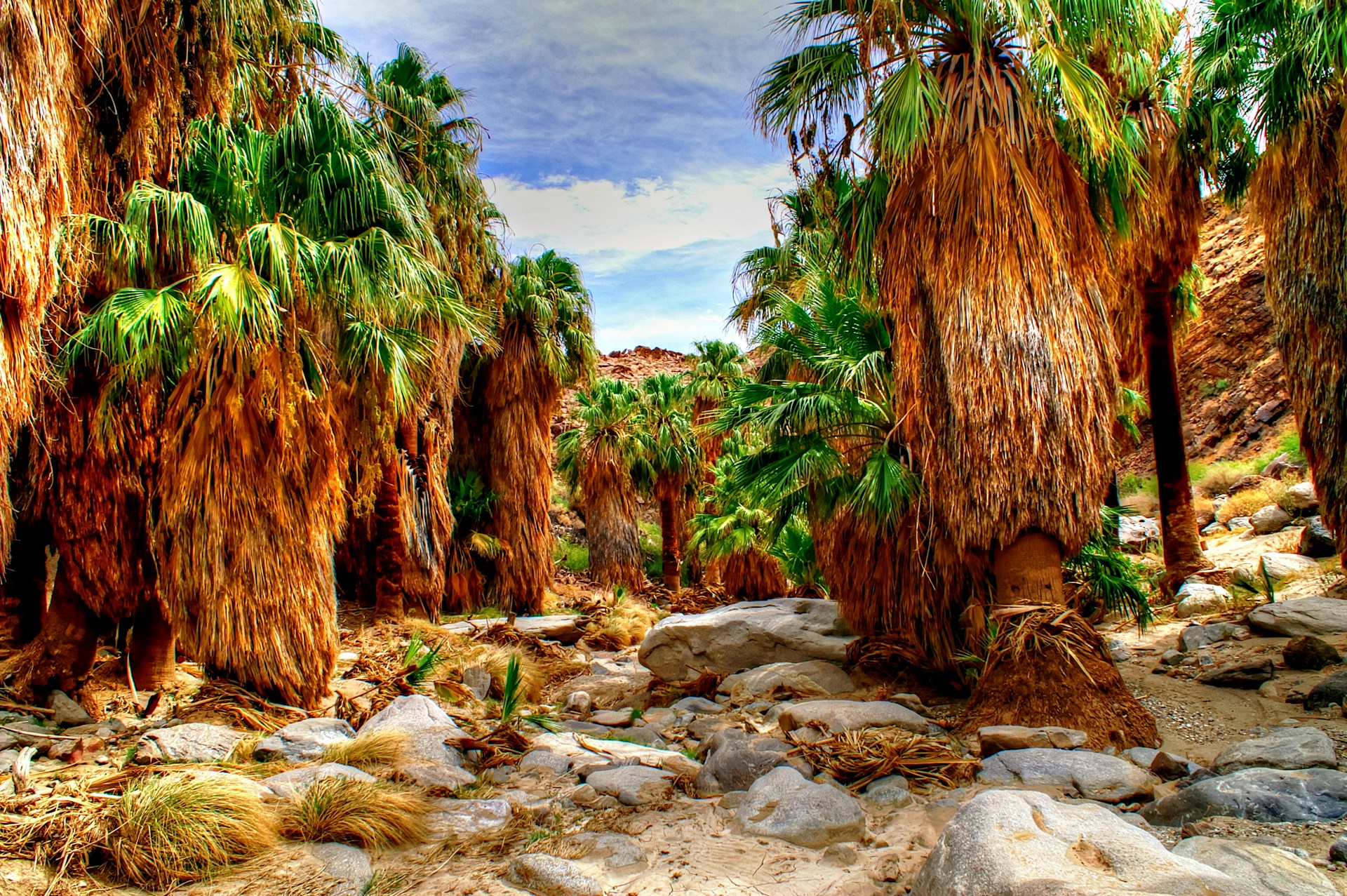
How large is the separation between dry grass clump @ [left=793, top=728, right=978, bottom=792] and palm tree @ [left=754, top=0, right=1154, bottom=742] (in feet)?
4.02

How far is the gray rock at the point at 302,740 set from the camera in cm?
664

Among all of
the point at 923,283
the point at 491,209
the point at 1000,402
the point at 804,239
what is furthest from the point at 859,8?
the point at 491,209

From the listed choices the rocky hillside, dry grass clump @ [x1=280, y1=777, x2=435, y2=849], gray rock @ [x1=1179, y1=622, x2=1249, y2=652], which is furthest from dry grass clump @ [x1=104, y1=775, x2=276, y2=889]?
the rocky hillside

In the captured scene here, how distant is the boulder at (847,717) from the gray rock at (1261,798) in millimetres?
2800

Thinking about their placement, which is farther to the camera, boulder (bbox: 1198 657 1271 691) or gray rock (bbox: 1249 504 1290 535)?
gray rock (bbox: 1249 504 1290 535)

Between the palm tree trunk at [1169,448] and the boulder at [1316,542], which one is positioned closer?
the boulder at [1316,542]

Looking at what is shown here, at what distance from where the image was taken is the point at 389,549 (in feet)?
50.4

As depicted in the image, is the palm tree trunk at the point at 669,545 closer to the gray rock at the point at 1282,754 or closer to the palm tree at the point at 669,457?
the palm tree at the point at 669,457

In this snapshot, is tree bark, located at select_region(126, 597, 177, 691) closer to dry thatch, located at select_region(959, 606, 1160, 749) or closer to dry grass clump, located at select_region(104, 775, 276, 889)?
dry grass clump, located at select_region(104, 775, 276, 889)

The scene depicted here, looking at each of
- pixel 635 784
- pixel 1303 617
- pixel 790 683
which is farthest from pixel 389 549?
pixel 1303 617

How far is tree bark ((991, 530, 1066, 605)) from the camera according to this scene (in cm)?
767

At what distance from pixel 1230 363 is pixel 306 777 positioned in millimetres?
31040

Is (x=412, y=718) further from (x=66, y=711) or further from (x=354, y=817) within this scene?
(x=66, y=711)

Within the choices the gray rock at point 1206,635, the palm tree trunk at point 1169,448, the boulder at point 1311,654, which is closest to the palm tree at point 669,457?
the palm tree trunk at point 1169,448
